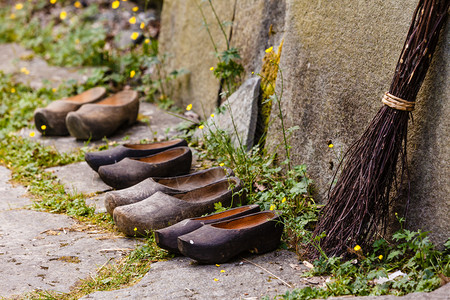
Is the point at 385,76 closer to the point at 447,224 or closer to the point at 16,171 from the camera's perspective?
the point at 447,224

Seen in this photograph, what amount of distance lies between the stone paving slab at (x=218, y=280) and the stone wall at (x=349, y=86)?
573 mm

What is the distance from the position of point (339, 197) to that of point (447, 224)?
19.0 inches

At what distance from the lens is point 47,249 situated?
2.78 m

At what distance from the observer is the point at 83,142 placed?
14.5ft

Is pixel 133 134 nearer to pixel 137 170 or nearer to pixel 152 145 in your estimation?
pixel 152 145

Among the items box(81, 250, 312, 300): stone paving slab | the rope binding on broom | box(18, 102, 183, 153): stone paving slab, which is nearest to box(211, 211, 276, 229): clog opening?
box(81, 250, 312, 300): stone paving slab

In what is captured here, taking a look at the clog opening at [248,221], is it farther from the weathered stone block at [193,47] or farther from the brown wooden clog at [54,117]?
the brown wooden clog at [54,117]

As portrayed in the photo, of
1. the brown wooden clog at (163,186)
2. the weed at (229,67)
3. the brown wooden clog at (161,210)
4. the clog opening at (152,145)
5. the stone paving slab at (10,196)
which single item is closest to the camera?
the brown wooden clog at (161,210)

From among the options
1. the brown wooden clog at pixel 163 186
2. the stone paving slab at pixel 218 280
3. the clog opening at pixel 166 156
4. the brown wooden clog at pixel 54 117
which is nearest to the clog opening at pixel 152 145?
the clog opening at pixel 166 156

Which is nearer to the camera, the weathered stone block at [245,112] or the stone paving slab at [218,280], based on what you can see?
the stone paving slab at [218,280]

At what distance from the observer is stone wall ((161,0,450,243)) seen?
7.58 ft

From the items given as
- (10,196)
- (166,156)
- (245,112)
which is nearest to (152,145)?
(166,156)

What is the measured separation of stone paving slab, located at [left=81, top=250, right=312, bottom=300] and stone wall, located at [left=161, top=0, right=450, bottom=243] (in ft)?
1.88

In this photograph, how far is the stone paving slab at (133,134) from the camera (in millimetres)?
4344
